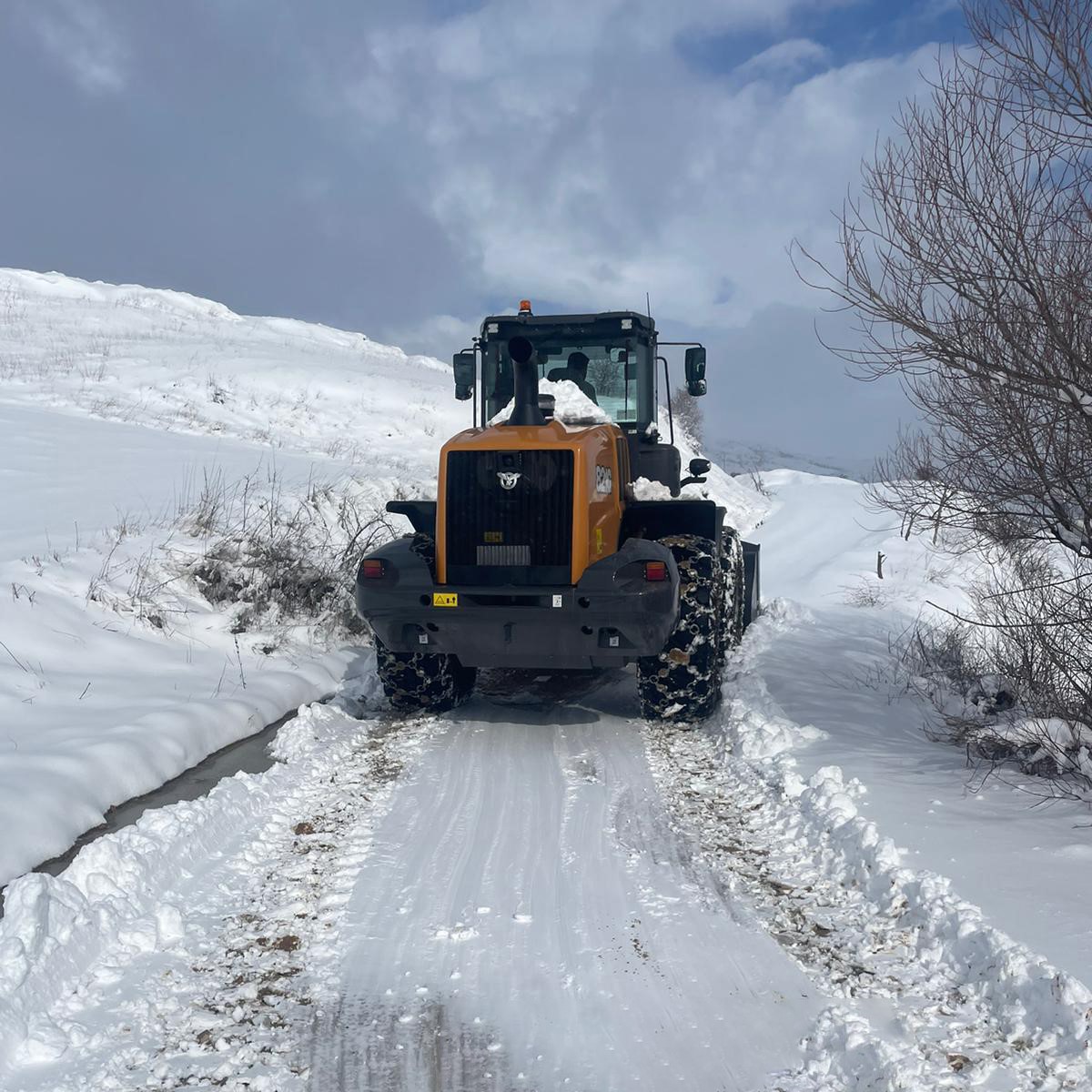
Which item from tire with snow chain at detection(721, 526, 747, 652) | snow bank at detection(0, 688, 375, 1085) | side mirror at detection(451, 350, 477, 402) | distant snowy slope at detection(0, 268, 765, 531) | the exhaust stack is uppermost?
distant snowy slope at detection(0, 268, 765, 531)

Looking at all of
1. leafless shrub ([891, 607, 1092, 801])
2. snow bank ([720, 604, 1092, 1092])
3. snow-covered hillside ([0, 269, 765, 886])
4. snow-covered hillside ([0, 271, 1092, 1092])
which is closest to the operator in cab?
snow-covered hillside ([0, 271, 1092, 1092])

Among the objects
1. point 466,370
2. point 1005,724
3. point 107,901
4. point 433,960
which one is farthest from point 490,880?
point 466,370

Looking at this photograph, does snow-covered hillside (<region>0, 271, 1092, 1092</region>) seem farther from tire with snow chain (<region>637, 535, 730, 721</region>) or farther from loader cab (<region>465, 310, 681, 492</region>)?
loader cab (<region>465, 310, 681, 492</region>)

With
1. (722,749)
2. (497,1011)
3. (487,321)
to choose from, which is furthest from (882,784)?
(487,321)

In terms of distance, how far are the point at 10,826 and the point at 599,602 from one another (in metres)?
3.30

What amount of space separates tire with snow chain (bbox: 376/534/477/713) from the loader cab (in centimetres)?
198

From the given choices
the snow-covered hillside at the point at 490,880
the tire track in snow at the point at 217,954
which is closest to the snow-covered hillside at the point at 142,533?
the snow-covered hillside at the point at 490,880

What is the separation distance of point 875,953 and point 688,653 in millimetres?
3188

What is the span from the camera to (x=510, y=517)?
6.14m

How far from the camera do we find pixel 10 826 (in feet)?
13.2

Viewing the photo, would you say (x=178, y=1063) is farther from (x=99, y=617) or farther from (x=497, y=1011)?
(x=99, y=617)

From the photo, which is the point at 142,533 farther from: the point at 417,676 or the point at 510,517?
the point at 510,517

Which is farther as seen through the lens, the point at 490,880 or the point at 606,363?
the point at 606,363

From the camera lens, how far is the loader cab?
308 inches
